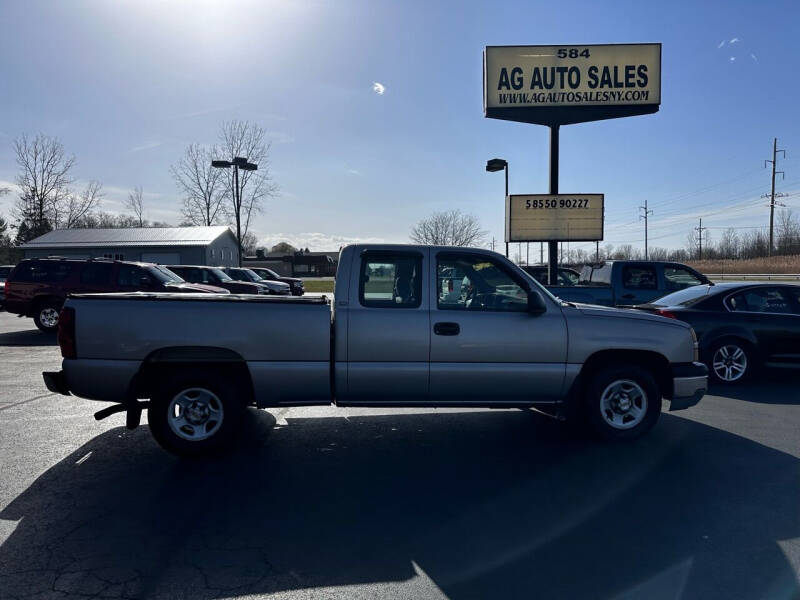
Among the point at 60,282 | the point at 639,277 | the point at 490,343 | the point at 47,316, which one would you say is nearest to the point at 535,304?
the point at 490,343

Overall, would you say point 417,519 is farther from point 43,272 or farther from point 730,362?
point 43,272

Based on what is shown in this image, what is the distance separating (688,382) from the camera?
509 cm

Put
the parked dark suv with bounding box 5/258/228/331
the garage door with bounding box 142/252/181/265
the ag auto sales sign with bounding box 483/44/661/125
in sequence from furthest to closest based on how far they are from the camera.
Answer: the garage door with bounding box 142/252/181/265 → the ag auto sales sign with bounding box 483/44/661/125 → the parked dark suv with bounding box 5/258/228/331

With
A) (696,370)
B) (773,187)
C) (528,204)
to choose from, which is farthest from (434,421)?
(773,187)

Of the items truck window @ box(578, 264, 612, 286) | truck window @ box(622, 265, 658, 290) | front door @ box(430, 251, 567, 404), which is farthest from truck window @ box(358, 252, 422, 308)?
truck window @ box(622, 265, 658, 290)

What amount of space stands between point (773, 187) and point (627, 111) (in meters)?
67.3

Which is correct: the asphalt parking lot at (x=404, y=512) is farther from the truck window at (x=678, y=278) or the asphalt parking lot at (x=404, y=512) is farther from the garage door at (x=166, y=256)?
the garage door at (x=166, y=256)

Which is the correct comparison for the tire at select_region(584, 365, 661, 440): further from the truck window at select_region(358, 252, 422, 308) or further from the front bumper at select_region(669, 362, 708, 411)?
the truck window at select_region(358, 252, 422, 308)

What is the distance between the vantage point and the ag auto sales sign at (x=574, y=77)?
13.9 metres

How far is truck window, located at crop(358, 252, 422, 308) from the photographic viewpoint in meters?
4.84

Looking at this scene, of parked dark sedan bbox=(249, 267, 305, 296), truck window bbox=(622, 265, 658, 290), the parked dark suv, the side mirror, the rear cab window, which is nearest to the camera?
the side mirror

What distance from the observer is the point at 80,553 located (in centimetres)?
316

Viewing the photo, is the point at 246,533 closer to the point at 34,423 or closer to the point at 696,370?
the point at 34,423

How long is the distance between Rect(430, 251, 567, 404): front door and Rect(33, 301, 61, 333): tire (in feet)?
40.3
